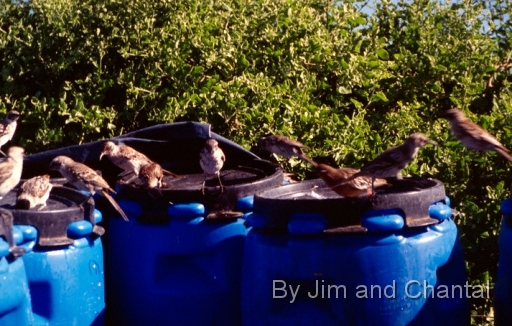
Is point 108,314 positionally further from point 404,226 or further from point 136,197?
point 404,226

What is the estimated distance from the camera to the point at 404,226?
382 cm

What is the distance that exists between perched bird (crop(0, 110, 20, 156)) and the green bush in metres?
0.20

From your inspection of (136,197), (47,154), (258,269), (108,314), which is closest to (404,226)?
(258,269)

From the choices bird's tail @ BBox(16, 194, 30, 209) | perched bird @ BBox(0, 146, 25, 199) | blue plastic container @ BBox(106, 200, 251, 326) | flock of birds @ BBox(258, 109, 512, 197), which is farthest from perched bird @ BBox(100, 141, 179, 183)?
flock of birds @ BBox(258, 109, 512, 197)

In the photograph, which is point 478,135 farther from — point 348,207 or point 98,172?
point 98,172

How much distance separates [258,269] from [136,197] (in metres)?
0.88

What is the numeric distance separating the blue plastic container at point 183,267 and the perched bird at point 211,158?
0.58 metres

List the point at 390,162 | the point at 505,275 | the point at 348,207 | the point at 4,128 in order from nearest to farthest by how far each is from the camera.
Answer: the point at 348,207 < the point at 505,275 < the point at 390,162 < the point at 4,128

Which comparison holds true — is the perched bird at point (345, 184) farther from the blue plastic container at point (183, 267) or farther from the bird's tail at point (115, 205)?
the bird's tail at point (115, 205)

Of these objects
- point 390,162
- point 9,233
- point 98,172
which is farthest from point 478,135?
point 9,233

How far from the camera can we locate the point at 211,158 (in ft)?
16.4

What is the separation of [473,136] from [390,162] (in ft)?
2.71

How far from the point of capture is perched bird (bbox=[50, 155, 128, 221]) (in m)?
5.05

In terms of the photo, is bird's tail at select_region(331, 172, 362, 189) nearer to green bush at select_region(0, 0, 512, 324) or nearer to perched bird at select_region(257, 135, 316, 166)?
perched bird at select_region(257, 135, 316, 166)
